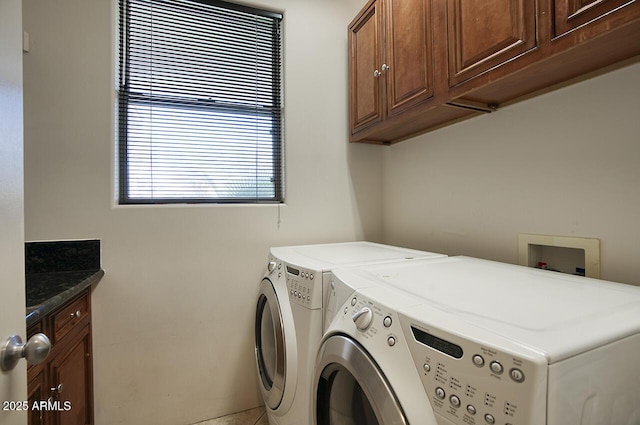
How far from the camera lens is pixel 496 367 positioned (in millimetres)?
472

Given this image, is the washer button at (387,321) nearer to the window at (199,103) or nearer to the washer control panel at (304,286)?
the washer control panel at (304,286)

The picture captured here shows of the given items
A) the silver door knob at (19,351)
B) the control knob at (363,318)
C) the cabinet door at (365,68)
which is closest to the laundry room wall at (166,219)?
the cabinet door at (365,68)

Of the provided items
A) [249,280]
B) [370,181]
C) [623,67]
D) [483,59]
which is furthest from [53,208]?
[623,67]

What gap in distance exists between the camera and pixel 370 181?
7.06ft

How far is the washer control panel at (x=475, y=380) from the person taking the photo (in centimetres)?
44

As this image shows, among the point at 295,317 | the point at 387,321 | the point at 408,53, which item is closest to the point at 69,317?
the point at 295,317

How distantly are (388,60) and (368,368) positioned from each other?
1.47 metres

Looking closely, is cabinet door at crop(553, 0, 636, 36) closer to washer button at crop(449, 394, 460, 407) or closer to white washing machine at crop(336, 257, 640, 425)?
white washing machine at crop(336, 257, 640, 425)

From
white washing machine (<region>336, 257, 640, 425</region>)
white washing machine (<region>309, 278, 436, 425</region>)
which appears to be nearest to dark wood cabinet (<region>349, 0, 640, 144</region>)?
white washing machine (<region>336, 257, 640, 425</region>)

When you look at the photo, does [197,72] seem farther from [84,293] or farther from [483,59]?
[483,59]

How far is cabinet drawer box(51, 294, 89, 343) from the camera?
113cm

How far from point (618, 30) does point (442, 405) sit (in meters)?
1.01

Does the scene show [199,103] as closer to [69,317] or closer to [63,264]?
[63,264]

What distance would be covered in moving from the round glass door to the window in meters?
0.68
